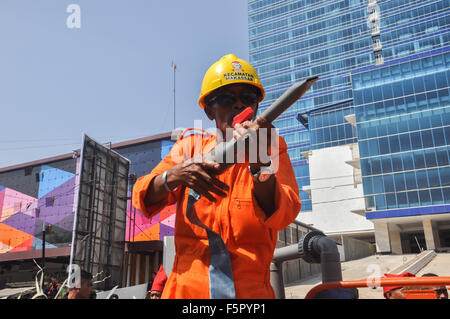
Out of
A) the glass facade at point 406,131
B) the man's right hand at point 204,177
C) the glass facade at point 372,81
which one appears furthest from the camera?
the glass facade at point 372,81

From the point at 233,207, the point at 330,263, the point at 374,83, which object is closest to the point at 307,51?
the point at 374,83

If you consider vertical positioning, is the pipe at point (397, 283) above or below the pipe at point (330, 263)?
below

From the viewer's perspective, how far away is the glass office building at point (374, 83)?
43344 mm

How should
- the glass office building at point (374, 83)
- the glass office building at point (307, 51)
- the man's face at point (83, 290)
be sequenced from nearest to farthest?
1. the man's face at point (83, 290)
2. the glass office building at point (374, 83)
3. the glass office building at point (307, 51)

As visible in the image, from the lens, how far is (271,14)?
298ft

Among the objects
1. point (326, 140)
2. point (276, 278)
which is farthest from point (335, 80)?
point (276, 278)

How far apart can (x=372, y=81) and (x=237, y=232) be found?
1972 inches

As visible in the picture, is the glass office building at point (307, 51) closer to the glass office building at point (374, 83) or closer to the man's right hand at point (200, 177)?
the glass office building at point (374, 83)

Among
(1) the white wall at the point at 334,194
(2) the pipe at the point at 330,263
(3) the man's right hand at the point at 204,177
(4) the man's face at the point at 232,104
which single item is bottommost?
(2) the pipe at the point at 330,263

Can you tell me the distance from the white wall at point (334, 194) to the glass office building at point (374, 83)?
3827mm

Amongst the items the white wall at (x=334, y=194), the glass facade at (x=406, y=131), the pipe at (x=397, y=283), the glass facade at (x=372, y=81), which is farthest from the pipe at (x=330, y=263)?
the white wall at (x=334, y=194)

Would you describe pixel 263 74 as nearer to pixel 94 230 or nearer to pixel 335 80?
pixel 335 80

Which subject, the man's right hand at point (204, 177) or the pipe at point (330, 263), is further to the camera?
the pipe at point (330, 263)

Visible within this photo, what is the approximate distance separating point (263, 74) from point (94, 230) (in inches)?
2935
